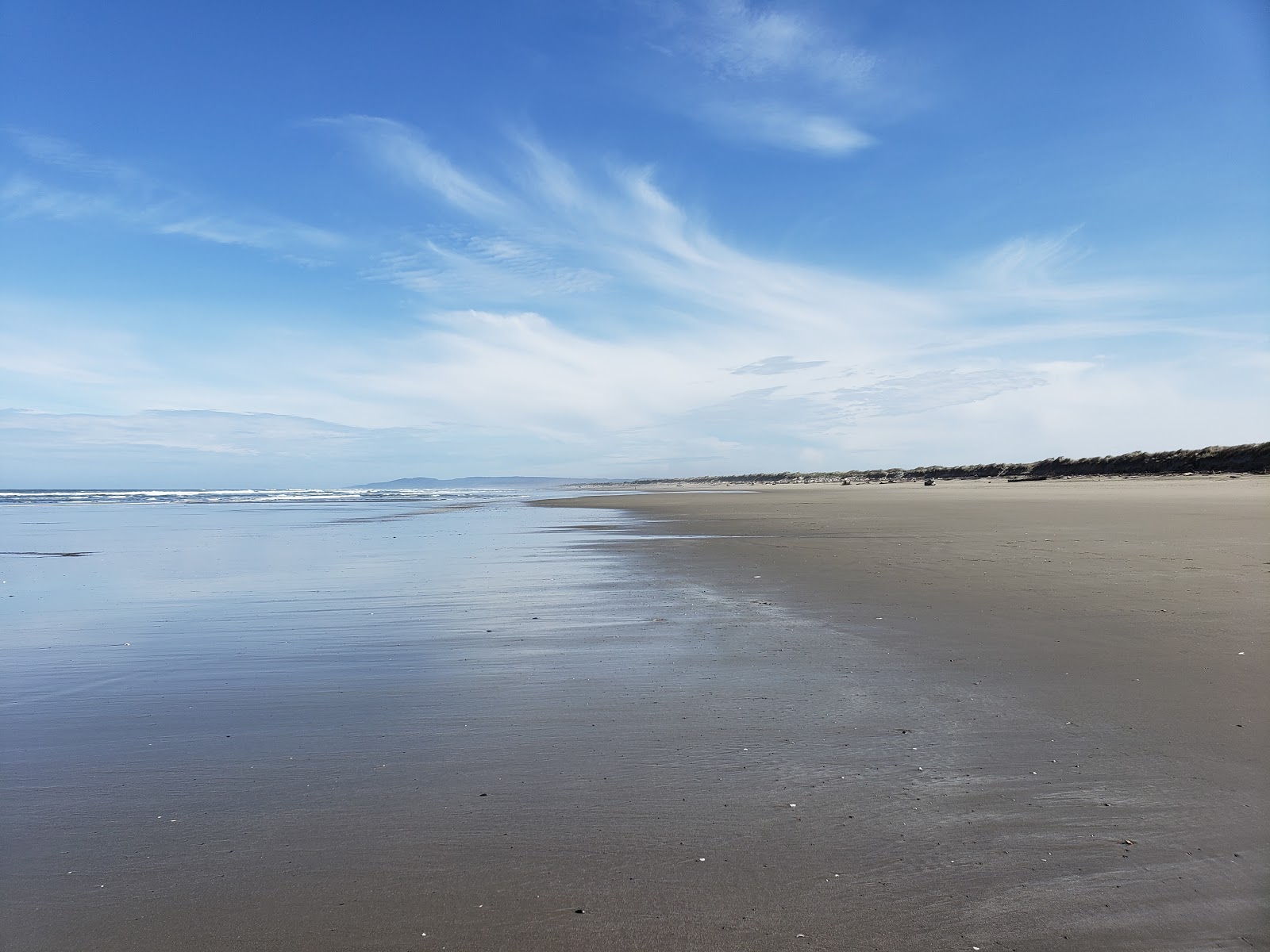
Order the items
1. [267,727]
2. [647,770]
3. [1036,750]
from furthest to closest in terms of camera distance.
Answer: [267,727] < [1036,750] < [647,770]

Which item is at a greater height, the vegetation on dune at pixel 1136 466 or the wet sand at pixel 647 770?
the vegetation on dune at pixel 1136 466

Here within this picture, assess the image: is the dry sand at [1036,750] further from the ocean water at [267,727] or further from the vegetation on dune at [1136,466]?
the vegetation on dune at [1136,466]

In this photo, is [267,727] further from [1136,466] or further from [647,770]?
[1136,466]

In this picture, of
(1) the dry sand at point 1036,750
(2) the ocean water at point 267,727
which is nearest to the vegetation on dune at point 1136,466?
(1) the dry sand at point 1036,750

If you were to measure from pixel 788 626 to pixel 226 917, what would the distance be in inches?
209

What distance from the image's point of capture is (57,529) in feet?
71.6

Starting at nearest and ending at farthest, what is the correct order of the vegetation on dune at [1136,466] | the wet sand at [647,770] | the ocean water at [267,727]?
the wet sand at [647,770]
the ocean water at [267,727]
the vegetation on dune at [1136,466]

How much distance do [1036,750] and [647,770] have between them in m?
2.03

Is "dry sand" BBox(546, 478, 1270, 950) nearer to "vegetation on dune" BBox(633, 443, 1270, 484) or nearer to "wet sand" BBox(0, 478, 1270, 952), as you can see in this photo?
"wet sand" BBox(0, 478, 1270, 952)

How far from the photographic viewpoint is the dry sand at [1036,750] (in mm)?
2490

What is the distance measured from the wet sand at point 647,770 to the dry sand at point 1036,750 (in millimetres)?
18

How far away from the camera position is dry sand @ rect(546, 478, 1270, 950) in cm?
249

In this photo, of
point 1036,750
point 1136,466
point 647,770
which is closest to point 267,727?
point 647,770

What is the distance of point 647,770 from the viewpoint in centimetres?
363
